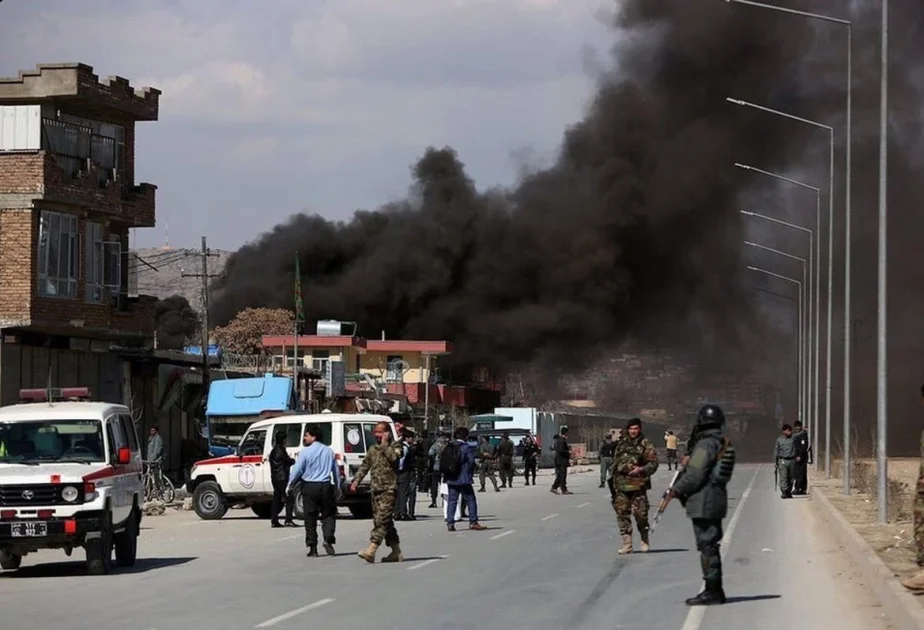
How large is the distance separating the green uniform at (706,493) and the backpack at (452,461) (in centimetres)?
1088

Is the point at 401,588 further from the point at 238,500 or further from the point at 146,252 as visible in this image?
the point at 146,252

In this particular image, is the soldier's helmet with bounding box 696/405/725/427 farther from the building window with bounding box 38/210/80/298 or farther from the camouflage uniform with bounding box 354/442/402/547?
the building window with bounding box 38/210/80/298

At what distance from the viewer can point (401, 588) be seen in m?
14.7

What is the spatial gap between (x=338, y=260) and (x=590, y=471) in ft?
91.6

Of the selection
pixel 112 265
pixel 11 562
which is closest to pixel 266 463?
pixel 11 562

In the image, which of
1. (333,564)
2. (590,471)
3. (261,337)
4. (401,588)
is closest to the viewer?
(401,588)

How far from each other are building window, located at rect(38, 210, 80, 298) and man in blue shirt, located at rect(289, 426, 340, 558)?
17795 mm

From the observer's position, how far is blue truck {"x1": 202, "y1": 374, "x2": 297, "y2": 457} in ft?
123

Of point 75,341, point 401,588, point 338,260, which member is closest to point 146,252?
point 338,260

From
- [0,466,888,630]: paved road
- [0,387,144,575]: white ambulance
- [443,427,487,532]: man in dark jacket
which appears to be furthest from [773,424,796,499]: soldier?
[0,387,144,575]: white ambulance

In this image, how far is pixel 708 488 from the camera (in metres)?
12.7

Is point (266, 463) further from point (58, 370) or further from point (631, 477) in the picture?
point (58, 370)

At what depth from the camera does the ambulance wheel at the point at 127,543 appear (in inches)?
716

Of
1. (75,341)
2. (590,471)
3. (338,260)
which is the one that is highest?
(338,260)
